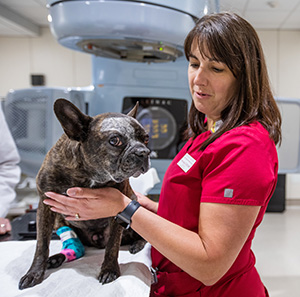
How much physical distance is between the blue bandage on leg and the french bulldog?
3 centimetres

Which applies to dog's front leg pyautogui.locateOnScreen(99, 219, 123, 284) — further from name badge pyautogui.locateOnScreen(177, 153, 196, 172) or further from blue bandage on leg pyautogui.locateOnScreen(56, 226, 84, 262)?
name badge pyautogui.locateOnScreen(177, 153, 196, 172)

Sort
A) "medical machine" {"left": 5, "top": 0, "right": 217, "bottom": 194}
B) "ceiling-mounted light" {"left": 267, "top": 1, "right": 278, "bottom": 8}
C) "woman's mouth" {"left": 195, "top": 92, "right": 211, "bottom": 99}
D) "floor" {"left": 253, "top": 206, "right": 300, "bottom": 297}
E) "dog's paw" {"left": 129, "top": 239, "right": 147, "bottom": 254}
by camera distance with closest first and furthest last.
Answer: "woman's mouth" {"left": 195, "top": 92, "right": 211, "bottom": 99}
"dog's paw" {"left": 129, "top": 239, "right": 147, "bottom": 254}
"medical machine" {"left": 5, "top": 0, "right": 217, "bottom": 194}
"floor" {"left": 253, "top": 206, "right": 300, "bottom": 297}
"ceiling-mounted light" {"left": 267, "top": 1, "right": 278, "bottom": 8}

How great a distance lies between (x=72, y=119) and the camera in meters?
0.74

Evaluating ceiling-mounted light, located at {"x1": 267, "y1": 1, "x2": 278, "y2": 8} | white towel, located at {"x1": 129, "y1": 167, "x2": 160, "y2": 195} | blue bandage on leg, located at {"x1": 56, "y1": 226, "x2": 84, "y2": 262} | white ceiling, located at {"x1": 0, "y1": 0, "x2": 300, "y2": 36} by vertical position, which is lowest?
blue bandage on leg, located at {"x1": 56, "y1": 226, "x2": 84, "y2": 262}

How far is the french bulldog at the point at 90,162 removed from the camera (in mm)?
734

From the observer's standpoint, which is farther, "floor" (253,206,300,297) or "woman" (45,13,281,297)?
"floor" (253,206,300,297)

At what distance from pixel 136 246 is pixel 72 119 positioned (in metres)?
0.44

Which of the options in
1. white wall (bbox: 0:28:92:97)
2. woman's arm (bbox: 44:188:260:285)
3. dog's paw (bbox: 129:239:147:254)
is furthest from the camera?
white wall (bbox: 0:28:92:97)

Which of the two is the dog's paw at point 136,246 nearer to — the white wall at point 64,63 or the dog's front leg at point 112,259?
the dog's front leg at point 112,259

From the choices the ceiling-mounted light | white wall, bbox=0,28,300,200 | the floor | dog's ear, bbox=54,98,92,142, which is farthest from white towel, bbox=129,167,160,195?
white wall, bbox=0,28,300,200

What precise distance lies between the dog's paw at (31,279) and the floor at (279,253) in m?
1.79

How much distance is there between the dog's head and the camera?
72 cm

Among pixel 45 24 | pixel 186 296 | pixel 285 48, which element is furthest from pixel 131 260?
pixel 285 48

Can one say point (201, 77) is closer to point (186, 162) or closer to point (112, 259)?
Result: point (186, 162)
